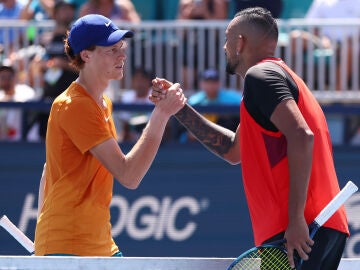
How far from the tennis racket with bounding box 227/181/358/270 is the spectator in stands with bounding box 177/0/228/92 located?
6.40 metres

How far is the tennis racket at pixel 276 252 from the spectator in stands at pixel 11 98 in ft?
17.2

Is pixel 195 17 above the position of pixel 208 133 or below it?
below

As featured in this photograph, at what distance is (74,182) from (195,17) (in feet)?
21.0

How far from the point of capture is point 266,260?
3928 millimetres

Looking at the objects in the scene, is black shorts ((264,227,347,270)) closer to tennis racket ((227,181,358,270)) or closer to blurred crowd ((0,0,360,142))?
tennis racket ((227,181,358,270))

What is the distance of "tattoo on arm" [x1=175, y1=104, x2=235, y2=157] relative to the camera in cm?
493

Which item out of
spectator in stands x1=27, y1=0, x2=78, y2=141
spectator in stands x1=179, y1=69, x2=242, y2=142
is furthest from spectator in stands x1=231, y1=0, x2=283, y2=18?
spectator in stands x1=27, y1=0, x2=78, y2=141

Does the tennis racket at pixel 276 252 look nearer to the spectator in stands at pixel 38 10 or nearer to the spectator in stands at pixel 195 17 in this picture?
the spectator in stands at pixel 195 17

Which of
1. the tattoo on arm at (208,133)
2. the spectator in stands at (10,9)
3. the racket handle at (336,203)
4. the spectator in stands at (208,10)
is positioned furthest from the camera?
the spectator in stands at (10,9)

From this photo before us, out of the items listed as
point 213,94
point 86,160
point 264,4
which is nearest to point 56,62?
point 213,94

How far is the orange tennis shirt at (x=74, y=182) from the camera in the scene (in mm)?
4355

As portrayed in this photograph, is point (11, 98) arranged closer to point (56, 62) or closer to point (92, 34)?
point (56, 62)

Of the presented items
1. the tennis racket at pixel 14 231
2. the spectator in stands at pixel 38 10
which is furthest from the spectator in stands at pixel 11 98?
the tennis racket at pixel 14 231

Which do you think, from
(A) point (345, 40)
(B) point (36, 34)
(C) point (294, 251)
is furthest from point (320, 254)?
(B) point (36, 34)
